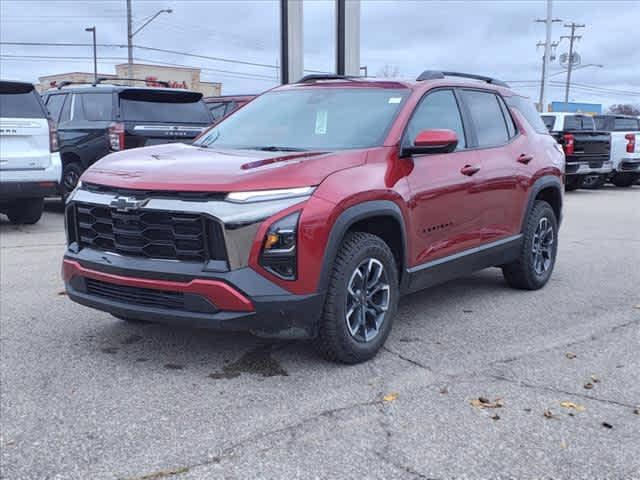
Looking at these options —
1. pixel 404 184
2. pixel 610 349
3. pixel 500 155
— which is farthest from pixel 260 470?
pixel 500 155

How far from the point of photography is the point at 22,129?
967cm

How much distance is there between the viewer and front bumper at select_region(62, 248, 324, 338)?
13.4ft

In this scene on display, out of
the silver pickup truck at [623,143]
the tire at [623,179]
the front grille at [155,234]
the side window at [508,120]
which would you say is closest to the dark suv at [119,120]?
the side window at [508,120]

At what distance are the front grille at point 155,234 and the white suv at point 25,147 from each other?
5625 millimetres

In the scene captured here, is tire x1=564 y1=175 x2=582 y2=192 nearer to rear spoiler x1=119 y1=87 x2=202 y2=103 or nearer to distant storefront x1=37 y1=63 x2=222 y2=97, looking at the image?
rear spoiler x1=119 y1=87 x2=202 y2=103

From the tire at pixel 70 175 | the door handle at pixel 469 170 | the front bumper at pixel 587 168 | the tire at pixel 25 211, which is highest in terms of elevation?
the door handle at pixel 469 170

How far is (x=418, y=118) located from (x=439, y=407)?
2.18m

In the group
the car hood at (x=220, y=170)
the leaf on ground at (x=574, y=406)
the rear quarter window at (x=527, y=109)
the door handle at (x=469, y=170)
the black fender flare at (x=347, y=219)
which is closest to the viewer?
the leaf on ground at (x=574, y=406)

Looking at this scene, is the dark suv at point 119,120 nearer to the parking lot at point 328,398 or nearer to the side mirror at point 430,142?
the parking lot at point 328,398

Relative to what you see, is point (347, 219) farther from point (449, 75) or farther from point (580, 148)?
point (580, 148)

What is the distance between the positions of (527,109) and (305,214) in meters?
3.64

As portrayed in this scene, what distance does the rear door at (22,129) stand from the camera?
956 centimetres

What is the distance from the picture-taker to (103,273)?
443 centimetres

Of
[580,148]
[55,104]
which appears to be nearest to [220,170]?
[55,104]
